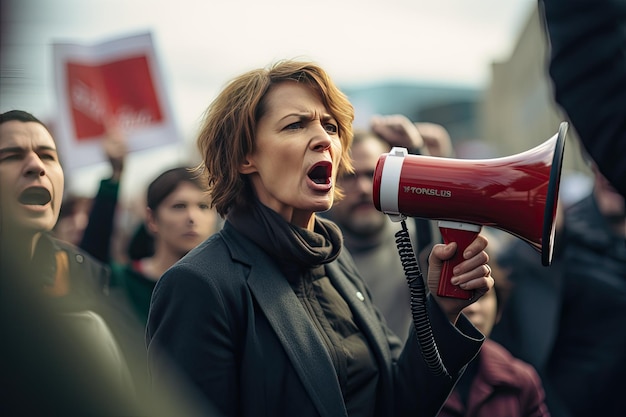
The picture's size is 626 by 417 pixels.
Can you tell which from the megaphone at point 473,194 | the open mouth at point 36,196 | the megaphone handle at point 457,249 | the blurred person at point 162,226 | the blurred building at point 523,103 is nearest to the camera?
the open mouth at point 36,196

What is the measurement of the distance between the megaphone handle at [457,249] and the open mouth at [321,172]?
341 millimetres

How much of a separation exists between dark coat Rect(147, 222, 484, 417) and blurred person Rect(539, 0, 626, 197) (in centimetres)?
82

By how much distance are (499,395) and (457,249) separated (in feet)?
4.06

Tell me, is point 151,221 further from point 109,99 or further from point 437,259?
point 437,259

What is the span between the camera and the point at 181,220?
3.88 metres

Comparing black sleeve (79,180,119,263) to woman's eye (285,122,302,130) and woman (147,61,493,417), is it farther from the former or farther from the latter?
woman's eye (285,122,302,130)

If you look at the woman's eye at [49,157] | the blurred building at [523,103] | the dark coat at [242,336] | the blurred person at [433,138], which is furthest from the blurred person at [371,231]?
the blurred building at [523,103]

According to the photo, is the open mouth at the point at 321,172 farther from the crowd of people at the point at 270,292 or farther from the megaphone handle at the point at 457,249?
the megaphone handle at the point at 457,249

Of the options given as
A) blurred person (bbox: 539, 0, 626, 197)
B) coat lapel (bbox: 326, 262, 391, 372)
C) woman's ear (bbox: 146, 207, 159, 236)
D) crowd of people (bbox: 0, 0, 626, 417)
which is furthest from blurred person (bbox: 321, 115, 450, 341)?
blurred person (bbox: 539, 0, 626, 197)

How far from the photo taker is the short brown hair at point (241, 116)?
7.68ft

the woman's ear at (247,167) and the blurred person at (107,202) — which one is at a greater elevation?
the woman's ear at (247,167)

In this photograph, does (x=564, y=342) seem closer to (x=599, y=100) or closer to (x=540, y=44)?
(x=599, y=100)

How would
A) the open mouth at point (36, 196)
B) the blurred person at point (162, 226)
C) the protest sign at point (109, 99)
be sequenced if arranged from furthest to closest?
the protest sign at point (109, 99)
the blurred person at point (162, 226)
the open mouth at point (36, 196)

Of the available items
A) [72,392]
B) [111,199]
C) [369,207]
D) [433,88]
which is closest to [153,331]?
[72,392]
